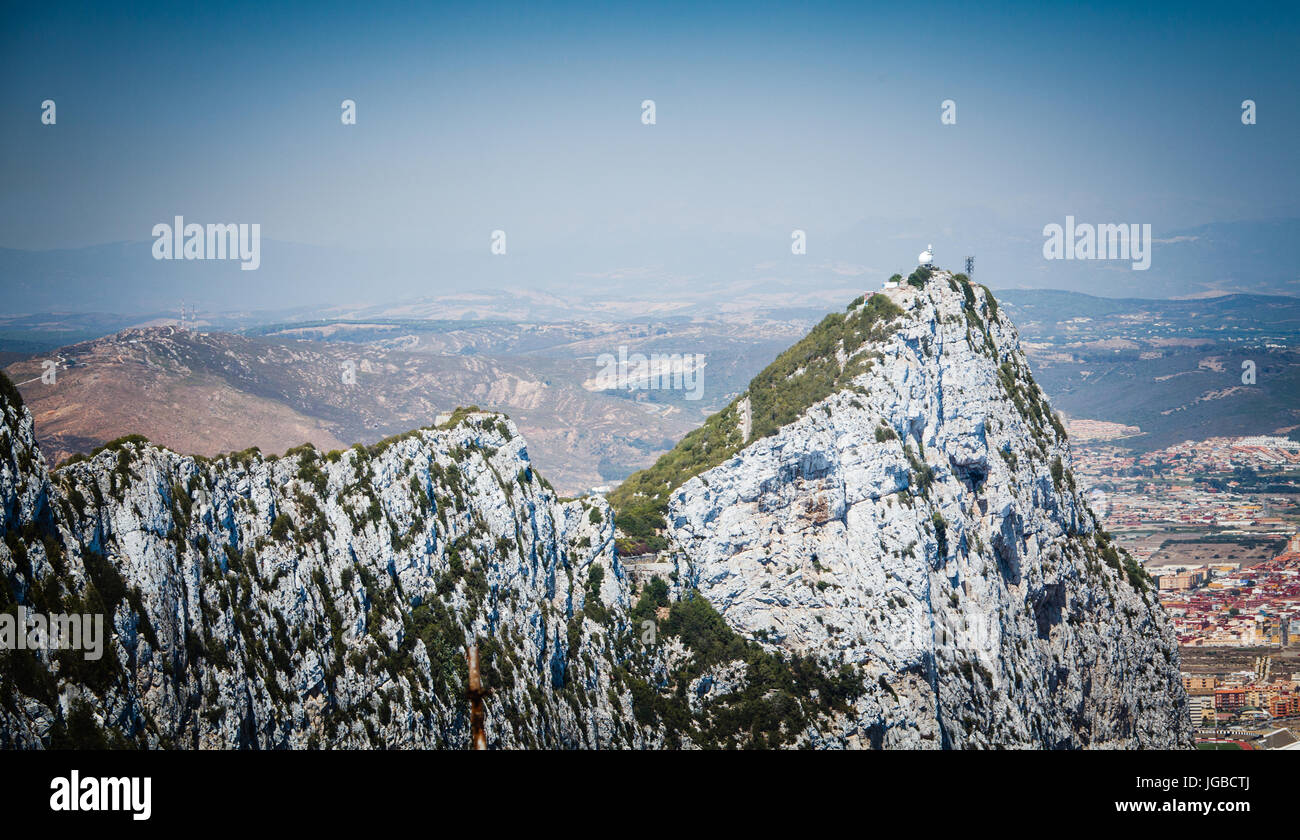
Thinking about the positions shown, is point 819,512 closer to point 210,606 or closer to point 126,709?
point 210,606

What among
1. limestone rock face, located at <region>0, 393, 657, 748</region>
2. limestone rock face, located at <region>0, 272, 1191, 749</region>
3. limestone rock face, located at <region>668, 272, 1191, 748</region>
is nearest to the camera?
limestone rock face, located at <region>0, 393, 657, 748</region>

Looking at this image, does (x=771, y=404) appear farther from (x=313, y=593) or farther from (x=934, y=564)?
(x=313, y=593)

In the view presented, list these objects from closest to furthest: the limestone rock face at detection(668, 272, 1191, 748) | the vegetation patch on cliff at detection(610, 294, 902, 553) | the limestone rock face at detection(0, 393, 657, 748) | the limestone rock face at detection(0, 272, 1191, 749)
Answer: the limestone rock face at detection(0, 393, 657, 748), the limestone rock face at detection(0, 272, 1191, 749), the limestone rock face at detection(668, 272, 1191, 748), the vegetation patch on cliff at detection(610, 294, 902, 553)

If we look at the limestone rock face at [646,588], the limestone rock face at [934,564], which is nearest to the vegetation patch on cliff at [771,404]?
the limestone rock face at [646,588]

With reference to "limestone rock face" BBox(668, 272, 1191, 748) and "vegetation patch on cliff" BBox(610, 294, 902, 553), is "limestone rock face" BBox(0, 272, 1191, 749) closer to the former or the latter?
"limestone rock face" BBox(668, 272, 1191, 748)

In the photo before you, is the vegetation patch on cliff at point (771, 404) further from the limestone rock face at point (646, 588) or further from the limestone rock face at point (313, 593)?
the limestone rock face at point (313, 593)

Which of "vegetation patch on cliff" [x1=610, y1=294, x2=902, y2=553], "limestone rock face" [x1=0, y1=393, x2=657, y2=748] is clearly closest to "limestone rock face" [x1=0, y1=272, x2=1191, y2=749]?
"limestone rock face" [x1=0, y1=393, x2=657, y2=748]

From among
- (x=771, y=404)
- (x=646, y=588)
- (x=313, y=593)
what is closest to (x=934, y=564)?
(x=771, y=404)
